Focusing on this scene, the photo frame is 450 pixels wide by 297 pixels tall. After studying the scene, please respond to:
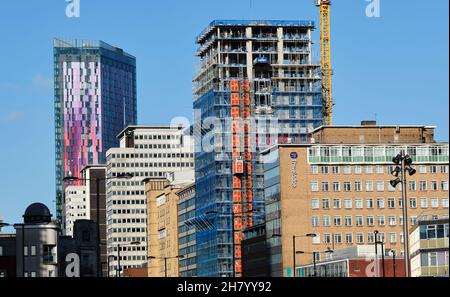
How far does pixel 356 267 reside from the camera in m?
Result: 192
